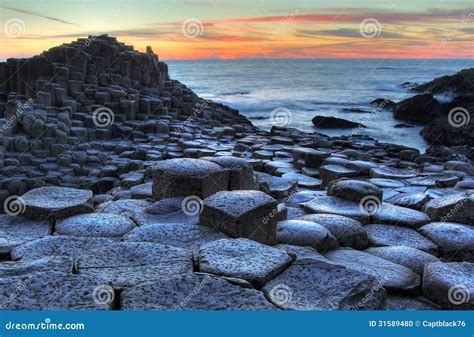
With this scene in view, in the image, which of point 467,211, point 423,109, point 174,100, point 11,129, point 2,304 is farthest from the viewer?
point 423,109

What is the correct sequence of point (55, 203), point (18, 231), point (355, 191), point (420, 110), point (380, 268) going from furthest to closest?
point (420, 110) → point (355, 191) → point (55, 203) → point (18, 231) → point (380, 268)

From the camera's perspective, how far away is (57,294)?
2.92m

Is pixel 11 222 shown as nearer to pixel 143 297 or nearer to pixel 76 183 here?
pixel 143 297

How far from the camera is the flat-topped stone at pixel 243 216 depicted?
14.2 ft

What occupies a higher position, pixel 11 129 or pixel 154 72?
pixel 154 72

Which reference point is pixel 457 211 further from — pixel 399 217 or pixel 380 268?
pixel 380 268

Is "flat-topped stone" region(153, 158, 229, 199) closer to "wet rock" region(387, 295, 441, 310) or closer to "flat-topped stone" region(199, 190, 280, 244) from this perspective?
"flat-topped stone" region(199, 190, 280, 244)

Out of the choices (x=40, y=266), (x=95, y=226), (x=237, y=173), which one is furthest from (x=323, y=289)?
(x=237, y=173)

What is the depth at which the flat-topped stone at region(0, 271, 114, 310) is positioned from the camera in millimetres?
2805

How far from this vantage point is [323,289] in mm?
3414

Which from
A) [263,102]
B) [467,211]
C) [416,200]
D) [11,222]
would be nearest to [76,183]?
[11,222]

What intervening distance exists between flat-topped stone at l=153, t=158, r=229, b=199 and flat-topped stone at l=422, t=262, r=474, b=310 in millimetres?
2548

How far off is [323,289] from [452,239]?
8.47ft

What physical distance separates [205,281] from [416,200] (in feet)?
15.5
